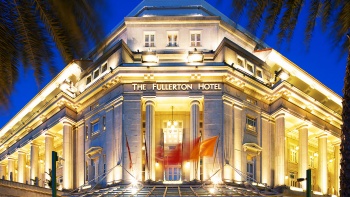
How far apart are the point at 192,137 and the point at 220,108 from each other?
11.5 ft

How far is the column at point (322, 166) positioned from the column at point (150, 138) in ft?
68.1

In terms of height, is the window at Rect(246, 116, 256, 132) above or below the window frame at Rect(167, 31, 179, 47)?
below

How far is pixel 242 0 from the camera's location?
59.5ft

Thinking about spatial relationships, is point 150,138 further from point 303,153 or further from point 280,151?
point 303,153

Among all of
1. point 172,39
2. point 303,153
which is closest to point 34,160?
point 172,39

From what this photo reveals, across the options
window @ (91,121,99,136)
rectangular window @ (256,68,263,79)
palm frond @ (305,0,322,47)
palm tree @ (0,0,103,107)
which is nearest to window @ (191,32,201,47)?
rectangular window @ (256,68,263,79)

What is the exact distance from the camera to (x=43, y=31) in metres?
16.0

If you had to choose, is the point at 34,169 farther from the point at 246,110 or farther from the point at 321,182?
the point at 321,182

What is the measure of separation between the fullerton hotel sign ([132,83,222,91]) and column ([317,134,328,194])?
59.0 ft

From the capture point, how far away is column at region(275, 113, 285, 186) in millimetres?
54781

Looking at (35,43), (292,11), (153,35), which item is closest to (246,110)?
(153,35)

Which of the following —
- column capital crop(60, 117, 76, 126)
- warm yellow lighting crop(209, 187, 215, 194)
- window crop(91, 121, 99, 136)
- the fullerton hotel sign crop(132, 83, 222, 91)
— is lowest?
warm yellow lighting crop(209, 187, 215, 194)

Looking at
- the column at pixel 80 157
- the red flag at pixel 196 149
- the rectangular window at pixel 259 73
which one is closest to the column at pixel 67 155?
the column at pixel 80 157

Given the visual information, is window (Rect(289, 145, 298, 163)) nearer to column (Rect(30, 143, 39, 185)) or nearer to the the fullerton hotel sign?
the the fullerton hotel sign
